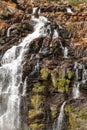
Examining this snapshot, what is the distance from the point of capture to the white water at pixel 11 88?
3578cm

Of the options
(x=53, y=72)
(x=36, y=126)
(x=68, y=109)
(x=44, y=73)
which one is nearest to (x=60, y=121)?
(x=68, y=109)

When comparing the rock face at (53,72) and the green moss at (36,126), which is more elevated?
the rock face at (53,72)

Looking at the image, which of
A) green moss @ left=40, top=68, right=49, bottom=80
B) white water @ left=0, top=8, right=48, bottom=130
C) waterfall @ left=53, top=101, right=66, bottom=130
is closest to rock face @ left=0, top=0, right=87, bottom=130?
green moss @ left=40, top=68, right=49, bottom=80

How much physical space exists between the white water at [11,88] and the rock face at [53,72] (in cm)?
71

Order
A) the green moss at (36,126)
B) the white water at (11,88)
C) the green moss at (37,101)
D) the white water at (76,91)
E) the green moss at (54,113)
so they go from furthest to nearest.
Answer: the white water at (11,88), the white water at (76,91), the green moss at (37,101), the green moss at (54,113), the green moss at (36,126)

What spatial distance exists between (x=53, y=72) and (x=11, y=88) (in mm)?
4669

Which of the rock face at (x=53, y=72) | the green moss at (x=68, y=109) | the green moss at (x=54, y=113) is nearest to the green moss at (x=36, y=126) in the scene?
the rock face at (x=53, y=72)

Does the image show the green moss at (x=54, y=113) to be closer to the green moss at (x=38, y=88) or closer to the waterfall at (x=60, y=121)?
the waterfall at (x=60, y=121)

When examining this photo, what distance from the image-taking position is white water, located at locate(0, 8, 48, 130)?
35781 mm

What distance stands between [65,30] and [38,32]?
12.4 feet

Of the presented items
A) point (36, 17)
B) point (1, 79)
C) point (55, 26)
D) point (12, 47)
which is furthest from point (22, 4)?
point (1, 79)

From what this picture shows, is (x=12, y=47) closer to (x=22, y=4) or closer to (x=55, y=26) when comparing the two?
(x=55, y=26)

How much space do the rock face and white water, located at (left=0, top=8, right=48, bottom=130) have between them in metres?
0.71

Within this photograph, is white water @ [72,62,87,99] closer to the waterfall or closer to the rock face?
the rock face
